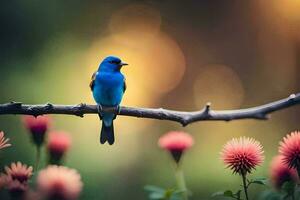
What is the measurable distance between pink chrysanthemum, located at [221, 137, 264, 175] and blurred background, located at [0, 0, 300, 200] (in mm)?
973

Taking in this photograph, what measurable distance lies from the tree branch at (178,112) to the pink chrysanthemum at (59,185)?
1.24ft

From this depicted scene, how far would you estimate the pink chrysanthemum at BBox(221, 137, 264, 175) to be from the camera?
33.1 inches

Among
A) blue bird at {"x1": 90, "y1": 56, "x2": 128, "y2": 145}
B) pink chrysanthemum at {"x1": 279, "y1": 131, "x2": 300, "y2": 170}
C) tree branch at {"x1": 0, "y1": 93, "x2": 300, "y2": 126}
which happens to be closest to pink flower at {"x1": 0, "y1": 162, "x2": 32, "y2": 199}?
tree branch at {"x1": 0, "y1": 93, "x2": 300, "y2": 126}

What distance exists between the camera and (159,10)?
8.11 feet

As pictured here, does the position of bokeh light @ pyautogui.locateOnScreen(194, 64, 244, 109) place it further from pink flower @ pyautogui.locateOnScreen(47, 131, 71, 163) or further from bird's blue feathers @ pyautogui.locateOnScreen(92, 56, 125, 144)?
pink flower @ pyautogui.locateOnScreen(47, 131, 71, 163)

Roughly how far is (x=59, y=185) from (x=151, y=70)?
1.97m

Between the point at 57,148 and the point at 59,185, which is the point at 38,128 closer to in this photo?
the point at 57,148

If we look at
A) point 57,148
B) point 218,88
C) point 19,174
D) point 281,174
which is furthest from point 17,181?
point 218,88

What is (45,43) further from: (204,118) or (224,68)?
(204,118)

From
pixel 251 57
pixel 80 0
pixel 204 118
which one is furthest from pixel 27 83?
pixel 204 118

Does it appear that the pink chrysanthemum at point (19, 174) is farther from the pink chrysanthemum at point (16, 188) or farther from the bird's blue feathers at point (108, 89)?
the bird's blue feathers at point (108, 89)

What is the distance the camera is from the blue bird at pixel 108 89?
1.29 metres

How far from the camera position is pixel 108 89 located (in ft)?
4.33

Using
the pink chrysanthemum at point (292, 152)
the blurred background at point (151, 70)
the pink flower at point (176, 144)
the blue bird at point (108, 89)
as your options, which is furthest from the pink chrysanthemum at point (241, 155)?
the blurred background at point (151, 70)
